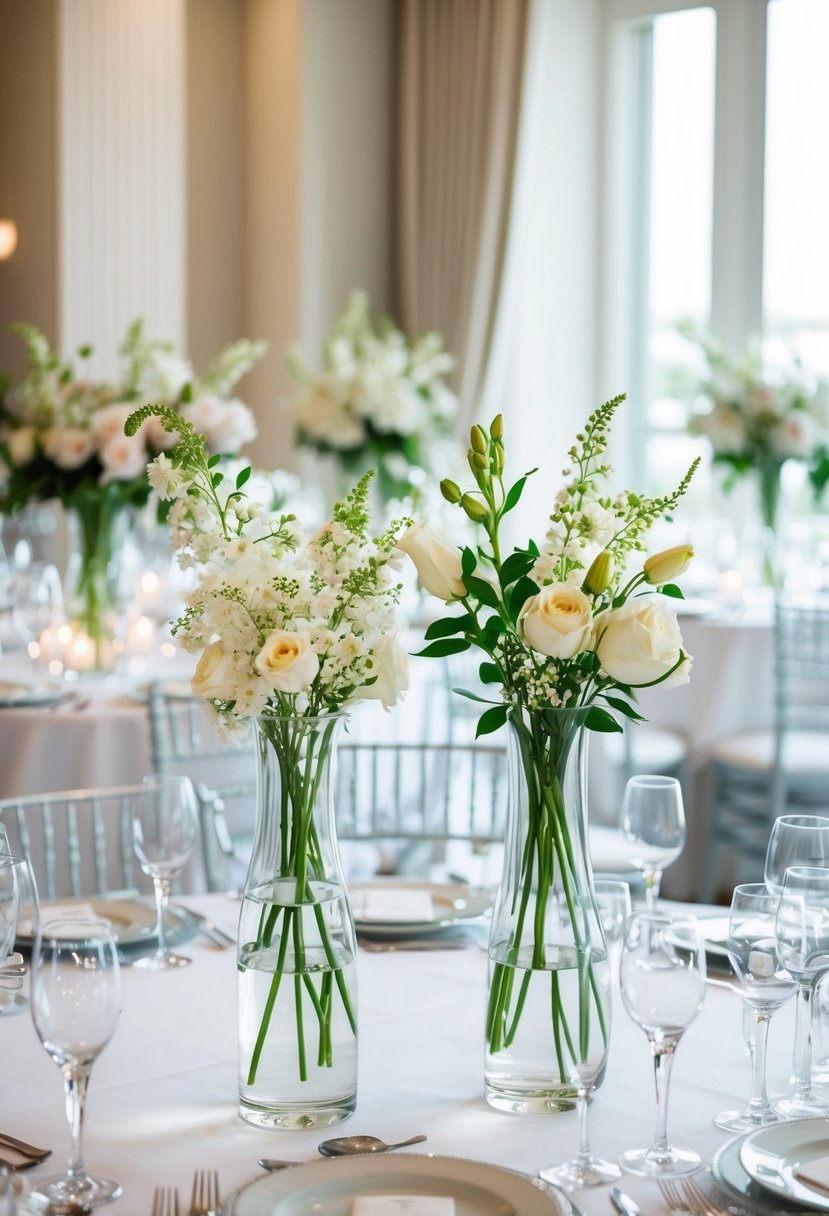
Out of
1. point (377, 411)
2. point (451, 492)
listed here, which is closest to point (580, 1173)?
point (451, 492)

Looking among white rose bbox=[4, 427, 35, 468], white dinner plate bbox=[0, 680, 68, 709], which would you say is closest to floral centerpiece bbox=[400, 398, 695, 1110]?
white dinner plate bbox=[0, 680, 68, 709]

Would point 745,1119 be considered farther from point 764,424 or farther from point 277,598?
point 764,424

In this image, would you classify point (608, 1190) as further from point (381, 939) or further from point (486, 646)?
point (381, 939)

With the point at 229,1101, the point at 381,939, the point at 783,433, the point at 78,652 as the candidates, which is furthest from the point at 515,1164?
the point at 783,433

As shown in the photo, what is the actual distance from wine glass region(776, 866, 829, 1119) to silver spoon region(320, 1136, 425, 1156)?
37 centimetres

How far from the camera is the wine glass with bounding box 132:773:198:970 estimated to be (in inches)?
70.6

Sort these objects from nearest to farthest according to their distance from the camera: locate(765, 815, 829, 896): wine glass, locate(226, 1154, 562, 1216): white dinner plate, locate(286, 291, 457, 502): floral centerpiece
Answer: locate(226, 1154, 562, 1216): white dinner plate → locate(765, 815, 829, 896): wine glass → locate(286, 291, 457, 502): floral centerpiece

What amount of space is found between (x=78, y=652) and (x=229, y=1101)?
100 inches

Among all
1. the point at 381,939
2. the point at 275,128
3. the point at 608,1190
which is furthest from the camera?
the point at 275,128

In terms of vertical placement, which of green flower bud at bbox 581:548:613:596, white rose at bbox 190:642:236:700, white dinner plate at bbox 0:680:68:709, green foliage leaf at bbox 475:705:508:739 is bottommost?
white dinner plate at bbox 0:680:68:709

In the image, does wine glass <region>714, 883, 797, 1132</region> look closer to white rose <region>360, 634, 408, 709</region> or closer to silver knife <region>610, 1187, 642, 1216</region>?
silver knife <region>610, 1187, 642, 1216</region>

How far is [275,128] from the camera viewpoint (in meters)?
6.65

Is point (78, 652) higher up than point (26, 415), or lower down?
lower down

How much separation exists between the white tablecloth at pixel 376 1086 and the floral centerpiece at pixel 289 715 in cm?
6
